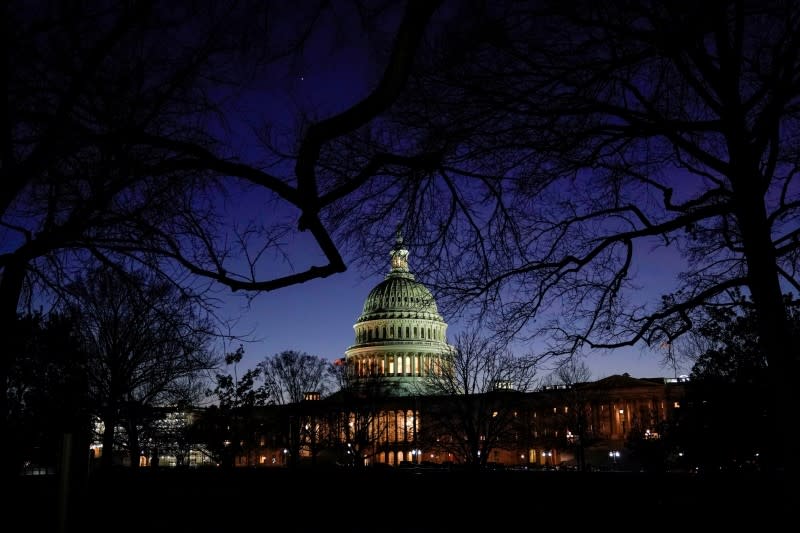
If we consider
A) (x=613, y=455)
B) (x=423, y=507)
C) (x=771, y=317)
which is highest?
(x=771, y=317)

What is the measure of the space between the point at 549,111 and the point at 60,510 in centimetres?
709

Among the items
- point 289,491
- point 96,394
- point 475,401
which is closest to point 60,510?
point 289,491

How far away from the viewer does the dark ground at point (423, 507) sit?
1075 cm

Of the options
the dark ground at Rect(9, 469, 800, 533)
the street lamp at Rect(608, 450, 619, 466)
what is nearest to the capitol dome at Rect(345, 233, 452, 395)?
the street lamp at Rect(608, 450, 619, 466)

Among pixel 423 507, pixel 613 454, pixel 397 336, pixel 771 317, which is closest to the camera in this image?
pixel 771 317

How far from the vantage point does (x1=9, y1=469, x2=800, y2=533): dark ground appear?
10.8m

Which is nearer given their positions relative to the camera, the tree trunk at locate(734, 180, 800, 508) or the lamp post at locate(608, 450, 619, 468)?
the tree trunk at locate(734, 180, 800, 508)

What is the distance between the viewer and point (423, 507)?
1312 centimetres

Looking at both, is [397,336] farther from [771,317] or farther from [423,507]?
[771,317]

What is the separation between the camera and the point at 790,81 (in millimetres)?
8742

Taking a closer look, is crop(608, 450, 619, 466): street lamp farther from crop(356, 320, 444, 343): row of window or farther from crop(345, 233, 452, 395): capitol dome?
crop(356, 320, 444, 343): row of window

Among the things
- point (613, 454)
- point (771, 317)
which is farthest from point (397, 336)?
point (771, 317)

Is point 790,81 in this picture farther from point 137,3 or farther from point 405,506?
point 405,506

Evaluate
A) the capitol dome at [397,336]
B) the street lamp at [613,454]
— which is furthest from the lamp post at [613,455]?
the capitol dome at [397,336]
